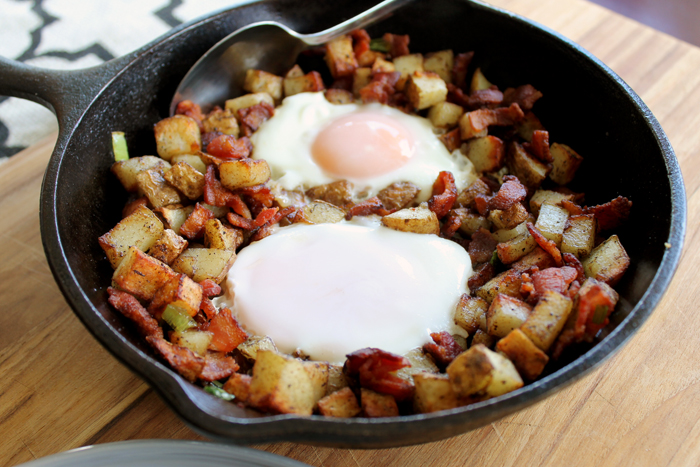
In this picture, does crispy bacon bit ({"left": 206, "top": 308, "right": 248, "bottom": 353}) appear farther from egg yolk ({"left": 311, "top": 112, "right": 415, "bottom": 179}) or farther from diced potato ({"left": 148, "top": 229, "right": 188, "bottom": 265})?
egg yolk ({"left": 311, "top": 112, "right": 415, "bottom": 179})

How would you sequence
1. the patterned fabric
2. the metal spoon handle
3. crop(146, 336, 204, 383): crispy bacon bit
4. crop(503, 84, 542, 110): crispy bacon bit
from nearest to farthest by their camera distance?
1. crop(146, 336, 204, 383): crispy bacon bit
2. crop(503, 84, 542, 110): crispy bacon bit
3. the metal spoon handle
4. the patterned fabric

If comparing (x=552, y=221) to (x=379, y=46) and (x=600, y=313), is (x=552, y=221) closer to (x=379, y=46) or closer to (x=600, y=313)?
(x=600, y=313)

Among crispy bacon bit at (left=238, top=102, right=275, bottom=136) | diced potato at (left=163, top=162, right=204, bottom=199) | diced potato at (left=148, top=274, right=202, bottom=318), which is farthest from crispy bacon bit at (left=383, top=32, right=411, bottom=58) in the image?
diced potato at (left=148, top=274, right=202, bottom=318)

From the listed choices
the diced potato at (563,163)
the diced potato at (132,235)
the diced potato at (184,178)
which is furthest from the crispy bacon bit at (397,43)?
the diced potato at (132,235)

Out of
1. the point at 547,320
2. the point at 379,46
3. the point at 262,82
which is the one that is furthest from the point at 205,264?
the point at 379,46

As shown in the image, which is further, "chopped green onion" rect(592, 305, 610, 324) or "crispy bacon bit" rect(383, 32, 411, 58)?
"crispy bacon bit" rect(383, 32, 411, 58)

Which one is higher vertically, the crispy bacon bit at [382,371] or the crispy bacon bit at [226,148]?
the crispy bacon bit at [226,148]

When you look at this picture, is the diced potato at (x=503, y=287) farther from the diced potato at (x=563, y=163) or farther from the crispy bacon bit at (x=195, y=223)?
the crispy bacon bit at (x=195, y=223)
